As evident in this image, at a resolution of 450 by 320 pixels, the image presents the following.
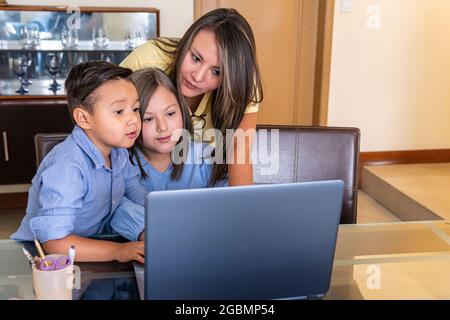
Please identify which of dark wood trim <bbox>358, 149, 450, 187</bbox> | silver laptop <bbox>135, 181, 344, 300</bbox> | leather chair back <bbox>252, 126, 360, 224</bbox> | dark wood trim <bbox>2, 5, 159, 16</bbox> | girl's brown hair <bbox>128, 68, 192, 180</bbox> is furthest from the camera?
dark wood trim <bbox>358, 149, 450, 187</bbox>

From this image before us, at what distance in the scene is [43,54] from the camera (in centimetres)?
306

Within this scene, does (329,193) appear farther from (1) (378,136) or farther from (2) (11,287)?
(1) (378,136)

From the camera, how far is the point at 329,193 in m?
0.84

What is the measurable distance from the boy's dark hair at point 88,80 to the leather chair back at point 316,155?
510mm

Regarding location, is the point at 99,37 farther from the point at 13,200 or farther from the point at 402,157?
the point at 402,157

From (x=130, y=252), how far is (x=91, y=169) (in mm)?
235

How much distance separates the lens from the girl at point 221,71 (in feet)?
4.66

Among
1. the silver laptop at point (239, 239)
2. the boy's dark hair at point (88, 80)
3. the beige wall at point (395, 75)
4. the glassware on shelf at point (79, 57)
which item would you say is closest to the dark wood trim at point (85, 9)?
the glassware on shelf at point (79, 57)

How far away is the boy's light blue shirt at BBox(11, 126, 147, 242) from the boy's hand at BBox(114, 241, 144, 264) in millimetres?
111

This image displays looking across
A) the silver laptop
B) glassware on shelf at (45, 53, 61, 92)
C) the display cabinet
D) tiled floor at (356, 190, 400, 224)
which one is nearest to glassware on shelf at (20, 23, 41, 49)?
the display cabinet

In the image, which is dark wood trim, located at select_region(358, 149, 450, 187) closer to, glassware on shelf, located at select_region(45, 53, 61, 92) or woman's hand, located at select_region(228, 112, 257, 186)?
glassware on shelf, located at select_region(45, 53, 61, 92)

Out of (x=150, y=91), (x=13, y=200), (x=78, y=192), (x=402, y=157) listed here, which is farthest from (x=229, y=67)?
(x=402, y=157)

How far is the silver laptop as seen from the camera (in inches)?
31.3
